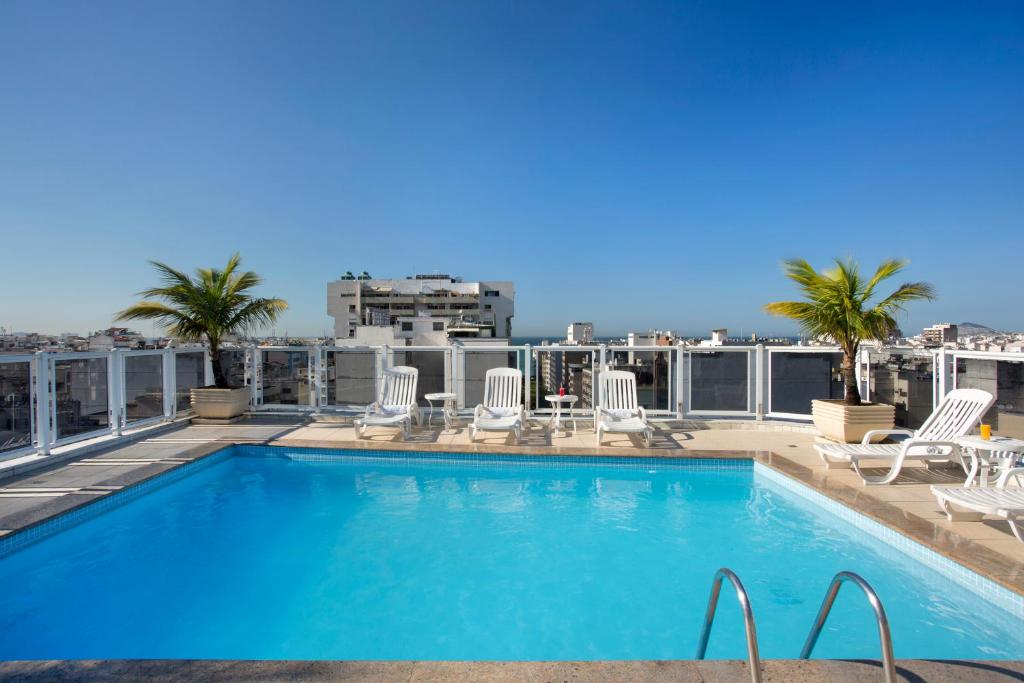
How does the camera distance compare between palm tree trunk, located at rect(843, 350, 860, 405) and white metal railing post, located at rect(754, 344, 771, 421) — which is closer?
palm tree trunk, located at rect(843, 350, 860, 405)

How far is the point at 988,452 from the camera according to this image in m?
4.86

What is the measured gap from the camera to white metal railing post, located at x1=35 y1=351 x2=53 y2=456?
5601mm

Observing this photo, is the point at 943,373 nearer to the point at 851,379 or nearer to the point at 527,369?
the point at 851,379

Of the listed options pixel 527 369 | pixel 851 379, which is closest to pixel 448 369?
pixel 527 369

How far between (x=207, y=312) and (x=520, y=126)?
862 cm

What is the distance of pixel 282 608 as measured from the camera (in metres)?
3.17

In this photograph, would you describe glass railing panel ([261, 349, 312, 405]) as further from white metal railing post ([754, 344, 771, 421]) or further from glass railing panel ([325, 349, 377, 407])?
white metal railing post ([754, 344, 771, 421])

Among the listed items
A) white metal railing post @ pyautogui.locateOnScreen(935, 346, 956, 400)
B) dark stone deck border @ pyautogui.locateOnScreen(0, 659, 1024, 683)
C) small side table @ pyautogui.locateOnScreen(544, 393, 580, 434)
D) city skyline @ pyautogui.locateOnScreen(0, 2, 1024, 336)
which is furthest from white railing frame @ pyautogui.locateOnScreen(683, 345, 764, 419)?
dark stone deck border @ pyautogui.locateOnScreen(0, 659, 1024, 683)

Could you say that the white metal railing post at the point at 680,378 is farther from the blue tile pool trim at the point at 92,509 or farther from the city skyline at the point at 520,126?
the blue tile pool trim at the point at 92,509

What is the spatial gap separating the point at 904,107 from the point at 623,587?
11.4 m

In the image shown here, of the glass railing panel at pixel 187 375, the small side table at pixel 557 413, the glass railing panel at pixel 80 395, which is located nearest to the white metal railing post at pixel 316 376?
the glass railing panel at pixel 187 375

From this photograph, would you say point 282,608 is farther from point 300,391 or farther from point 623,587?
point 300,391

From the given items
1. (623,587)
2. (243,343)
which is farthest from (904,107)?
(243,343)

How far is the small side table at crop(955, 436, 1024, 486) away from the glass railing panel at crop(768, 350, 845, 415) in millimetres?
2924
